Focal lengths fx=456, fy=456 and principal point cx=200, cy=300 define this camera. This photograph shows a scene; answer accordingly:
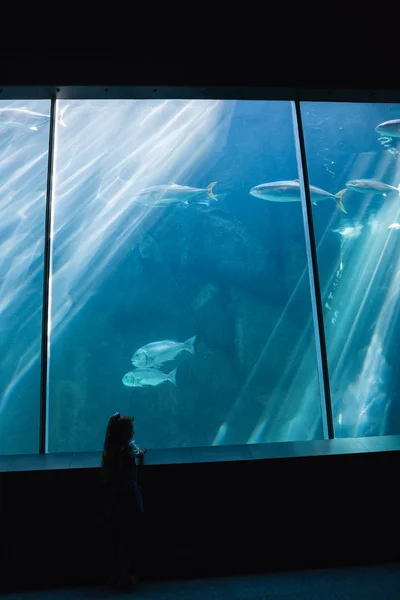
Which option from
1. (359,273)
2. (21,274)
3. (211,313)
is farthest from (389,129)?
(21,274)

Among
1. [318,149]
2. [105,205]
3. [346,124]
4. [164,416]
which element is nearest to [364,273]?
[318,149]

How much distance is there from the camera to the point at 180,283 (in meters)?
15.9

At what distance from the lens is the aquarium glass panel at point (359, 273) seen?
15320 millimetres

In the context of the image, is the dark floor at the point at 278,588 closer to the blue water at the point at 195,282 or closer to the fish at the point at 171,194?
the fish at the point at 171,194

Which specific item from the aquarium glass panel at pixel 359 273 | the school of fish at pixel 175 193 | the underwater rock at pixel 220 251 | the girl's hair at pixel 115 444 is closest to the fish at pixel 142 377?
the school of fish at pixel 175 193

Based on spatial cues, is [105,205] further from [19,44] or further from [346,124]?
[19,44]

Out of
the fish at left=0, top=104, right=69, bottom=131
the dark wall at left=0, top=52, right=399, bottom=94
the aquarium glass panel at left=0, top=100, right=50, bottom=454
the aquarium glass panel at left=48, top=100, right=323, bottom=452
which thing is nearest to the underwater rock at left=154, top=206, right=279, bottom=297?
the aquarium glass panel at left=48, top=100, right=323, bottom=452

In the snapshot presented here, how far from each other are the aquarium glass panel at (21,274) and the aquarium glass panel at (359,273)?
9.79 metres

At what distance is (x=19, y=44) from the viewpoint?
114 inches

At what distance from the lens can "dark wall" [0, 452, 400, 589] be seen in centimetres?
229

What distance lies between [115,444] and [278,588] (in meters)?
1.00

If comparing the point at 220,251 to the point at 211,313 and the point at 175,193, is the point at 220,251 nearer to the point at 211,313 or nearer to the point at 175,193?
the point at 211,313

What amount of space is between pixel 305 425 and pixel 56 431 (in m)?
8.43

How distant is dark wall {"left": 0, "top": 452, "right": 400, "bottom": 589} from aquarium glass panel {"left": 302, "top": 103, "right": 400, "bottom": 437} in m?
13.1
